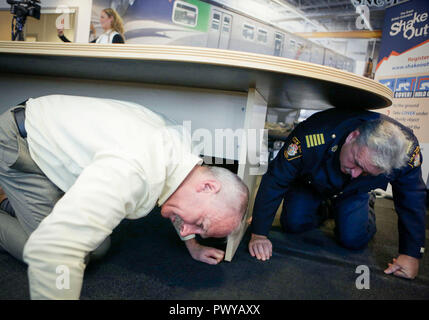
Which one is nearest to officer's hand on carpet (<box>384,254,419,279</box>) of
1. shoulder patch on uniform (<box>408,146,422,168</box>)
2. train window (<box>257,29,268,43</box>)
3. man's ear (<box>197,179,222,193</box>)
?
shoulder patch on uniform (<box>408,146,422,168</box>)

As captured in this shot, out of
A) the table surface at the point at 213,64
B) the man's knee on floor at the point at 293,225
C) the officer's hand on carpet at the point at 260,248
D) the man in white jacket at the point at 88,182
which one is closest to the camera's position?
the man in white jacket at the point at 88,182

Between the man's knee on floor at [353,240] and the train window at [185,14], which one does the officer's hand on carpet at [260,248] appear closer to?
the man's knee on floor at [353,240]

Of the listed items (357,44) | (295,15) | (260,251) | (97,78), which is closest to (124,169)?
(260,251)

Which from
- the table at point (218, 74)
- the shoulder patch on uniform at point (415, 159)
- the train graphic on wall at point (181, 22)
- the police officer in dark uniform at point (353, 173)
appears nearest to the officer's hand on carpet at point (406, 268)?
the police officer in dark uniform at point (353, 173)

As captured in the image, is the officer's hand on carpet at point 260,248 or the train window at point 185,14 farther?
the train window at point 185,14

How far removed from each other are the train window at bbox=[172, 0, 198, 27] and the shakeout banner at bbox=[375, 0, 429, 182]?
2.57 metres

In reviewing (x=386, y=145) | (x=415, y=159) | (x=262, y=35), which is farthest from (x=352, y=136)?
(x=262, y=35)

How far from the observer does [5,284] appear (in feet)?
2.12

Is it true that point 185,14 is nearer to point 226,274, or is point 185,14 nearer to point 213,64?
point 213,64

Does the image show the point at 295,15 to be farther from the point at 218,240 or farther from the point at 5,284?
the point at 5,284

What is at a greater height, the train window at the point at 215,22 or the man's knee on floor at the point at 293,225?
the train window at the point at 215,22

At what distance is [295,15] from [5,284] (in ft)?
22.8

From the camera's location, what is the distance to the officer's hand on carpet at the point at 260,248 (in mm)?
933

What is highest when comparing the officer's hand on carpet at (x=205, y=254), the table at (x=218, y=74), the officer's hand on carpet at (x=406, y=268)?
the table at (x=218, y=74)
